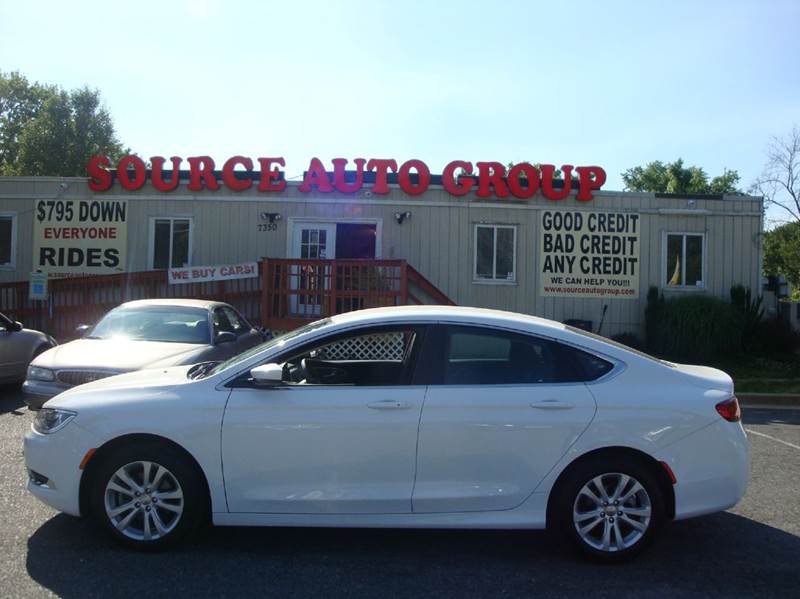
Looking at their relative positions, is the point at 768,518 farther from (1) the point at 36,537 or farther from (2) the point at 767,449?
(1) the point at 36,537

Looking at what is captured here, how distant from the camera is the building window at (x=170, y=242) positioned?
15.6m

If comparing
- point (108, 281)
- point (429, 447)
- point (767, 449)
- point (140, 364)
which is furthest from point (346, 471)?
point (108, 281)

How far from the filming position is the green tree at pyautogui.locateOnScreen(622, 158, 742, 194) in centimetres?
4762

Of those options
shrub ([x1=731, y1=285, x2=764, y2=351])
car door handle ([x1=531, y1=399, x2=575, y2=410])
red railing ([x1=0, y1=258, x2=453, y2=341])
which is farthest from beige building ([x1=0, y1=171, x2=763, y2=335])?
car door handle ([x1=531, y1=399, x2=575, y2=410])

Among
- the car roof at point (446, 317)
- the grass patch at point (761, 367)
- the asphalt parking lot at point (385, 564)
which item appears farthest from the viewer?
the grass patch at point (761, 367)

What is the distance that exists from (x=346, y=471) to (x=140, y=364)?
3.76 m

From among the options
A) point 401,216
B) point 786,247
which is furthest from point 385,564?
point 786,247

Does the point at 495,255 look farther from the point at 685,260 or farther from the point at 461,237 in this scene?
the point at 685,260

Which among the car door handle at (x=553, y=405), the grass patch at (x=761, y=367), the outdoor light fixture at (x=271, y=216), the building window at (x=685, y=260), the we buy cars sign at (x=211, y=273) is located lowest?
the grass patch at (x=761, y=367)

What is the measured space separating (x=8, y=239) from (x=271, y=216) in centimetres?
602

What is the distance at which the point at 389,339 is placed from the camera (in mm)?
5215

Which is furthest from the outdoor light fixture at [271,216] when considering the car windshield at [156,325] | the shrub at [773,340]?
the shrub at [773,340]

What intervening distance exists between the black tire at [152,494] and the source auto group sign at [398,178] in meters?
11.3

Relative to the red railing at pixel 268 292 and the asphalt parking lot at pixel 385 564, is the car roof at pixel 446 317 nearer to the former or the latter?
the asphalt parking lot at pixel 385 564
